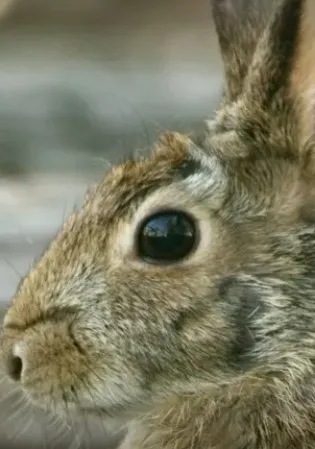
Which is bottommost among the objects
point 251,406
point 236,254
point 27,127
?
point 251,406

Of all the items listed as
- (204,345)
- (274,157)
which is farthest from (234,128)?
(204,345)

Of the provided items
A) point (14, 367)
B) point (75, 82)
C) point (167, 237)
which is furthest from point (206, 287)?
point (75, 82)

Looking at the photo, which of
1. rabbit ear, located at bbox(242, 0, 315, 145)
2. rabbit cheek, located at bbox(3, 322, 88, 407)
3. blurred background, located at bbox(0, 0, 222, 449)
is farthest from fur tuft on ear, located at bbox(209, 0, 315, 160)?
blurred background, located at bbox(0, 0, 222, 449)

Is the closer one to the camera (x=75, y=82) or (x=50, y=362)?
(x=50, y=362)

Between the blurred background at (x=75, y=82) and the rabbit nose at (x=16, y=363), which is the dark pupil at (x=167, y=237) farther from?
the blurred background at (x=75, y=82)

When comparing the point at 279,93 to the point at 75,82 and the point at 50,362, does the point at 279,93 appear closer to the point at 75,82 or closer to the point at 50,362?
the point at 50,362

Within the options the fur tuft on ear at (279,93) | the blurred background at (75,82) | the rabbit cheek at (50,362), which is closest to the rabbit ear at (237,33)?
the fur tuft on ear at (279,93)

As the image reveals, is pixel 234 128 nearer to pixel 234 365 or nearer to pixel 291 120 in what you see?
pixel 291 120

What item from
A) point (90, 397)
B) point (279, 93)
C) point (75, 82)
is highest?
point (75, 82)
